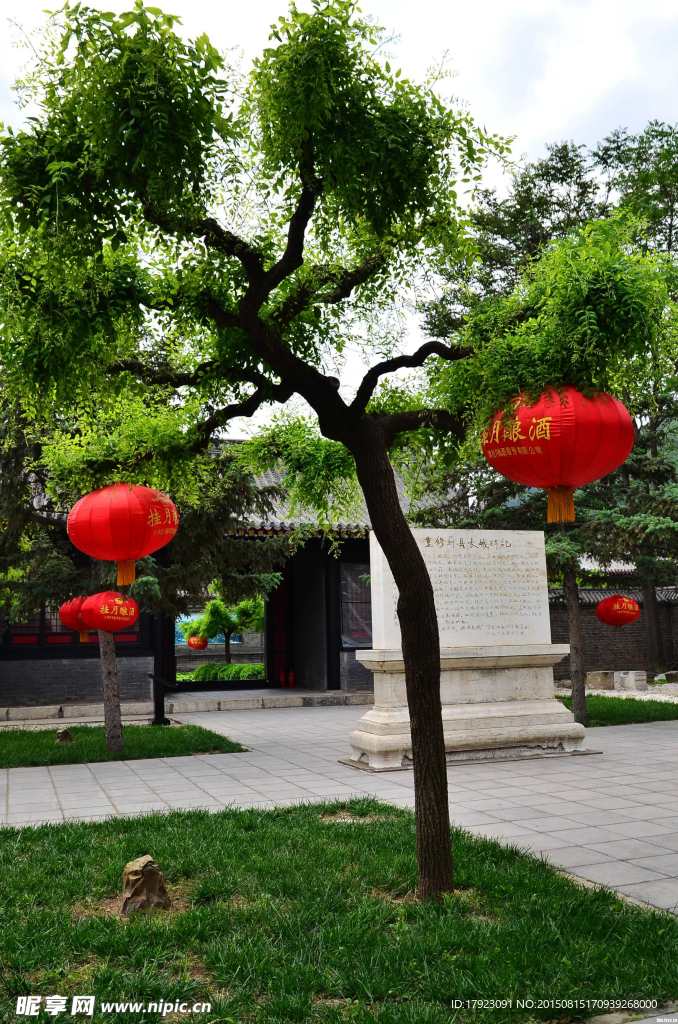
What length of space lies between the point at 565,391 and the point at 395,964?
282 centimetres

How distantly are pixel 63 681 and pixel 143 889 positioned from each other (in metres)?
11.1

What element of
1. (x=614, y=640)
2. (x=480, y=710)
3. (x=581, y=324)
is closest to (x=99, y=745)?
(x=480, y=710)

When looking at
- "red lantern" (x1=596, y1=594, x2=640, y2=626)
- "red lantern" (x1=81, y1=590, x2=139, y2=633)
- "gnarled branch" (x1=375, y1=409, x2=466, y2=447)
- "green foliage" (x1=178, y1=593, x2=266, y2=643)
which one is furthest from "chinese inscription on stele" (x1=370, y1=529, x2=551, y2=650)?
"green foliage" (x1=178, y1=593, x2=266, y2=643)

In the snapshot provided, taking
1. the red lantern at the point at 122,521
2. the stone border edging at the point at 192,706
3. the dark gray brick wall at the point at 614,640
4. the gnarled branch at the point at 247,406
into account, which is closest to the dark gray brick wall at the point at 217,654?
the stone border edging at the point at 192,706

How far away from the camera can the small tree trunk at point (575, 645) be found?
11289 millimetres

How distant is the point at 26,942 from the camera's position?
360 centimetres

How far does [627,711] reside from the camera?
496 inches

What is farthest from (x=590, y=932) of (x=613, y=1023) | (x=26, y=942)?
(x=26, y=942)

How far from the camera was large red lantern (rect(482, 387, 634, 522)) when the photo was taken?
425 cm

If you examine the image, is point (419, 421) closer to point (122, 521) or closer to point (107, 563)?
point (122, 521)

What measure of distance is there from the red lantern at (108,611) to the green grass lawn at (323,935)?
159 inches

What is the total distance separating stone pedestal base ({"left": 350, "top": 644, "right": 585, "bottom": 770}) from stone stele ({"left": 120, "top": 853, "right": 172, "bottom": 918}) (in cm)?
444

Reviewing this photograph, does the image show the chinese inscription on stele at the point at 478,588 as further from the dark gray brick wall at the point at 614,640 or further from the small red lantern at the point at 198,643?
the small red lantern at the point at 198,643

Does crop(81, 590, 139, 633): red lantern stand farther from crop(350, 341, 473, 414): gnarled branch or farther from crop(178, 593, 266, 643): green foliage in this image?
crop(178, 593, 266, 643): green foliage
